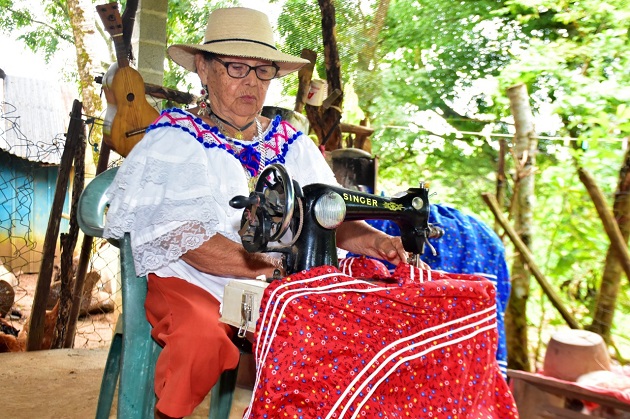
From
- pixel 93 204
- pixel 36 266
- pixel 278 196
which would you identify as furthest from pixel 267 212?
pixel 36 266

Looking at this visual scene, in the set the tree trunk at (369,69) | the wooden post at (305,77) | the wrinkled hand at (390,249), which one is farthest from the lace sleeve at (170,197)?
the tree trunk at (369,69)

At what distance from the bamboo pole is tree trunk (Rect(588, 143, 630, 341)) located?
6.1 inches

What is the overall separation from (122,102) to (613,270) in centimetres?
277

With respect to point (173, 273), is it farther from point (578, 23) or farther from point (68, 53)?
point (68, 53)

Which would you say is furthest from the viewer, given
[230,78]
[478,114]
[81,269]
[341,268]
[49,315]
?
[478,114]

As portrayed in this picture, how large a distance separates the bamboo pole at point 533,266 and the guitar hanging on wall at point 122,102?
2002mm

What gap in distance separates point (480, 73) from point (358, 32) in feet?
5.97

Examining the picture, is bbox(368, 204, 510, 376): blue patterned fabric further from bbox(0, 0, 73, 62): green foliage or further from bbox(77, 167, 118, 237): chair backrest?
bbox(0, 0, 73, 62): green foliage

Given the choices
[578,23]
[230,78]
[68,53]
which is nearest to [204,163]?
[230,78]

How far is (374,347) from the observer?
1.17 metres

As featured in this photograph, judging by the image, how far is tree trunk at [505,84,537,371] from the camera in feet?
11.3

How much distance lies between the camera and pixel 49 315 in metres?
5.00

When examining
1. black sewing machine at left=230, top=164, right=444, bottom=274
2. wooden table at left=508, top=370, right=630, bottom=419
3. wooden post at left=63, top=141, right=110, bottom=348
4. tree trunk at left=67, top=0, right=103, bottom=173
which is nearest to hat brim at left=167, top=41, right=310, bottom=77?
black sewing machine at left=230, top=164, right=444, bottom=274

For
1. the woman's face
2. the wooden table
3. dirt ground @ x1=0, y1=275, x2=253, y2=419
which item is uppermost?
the woman's face
